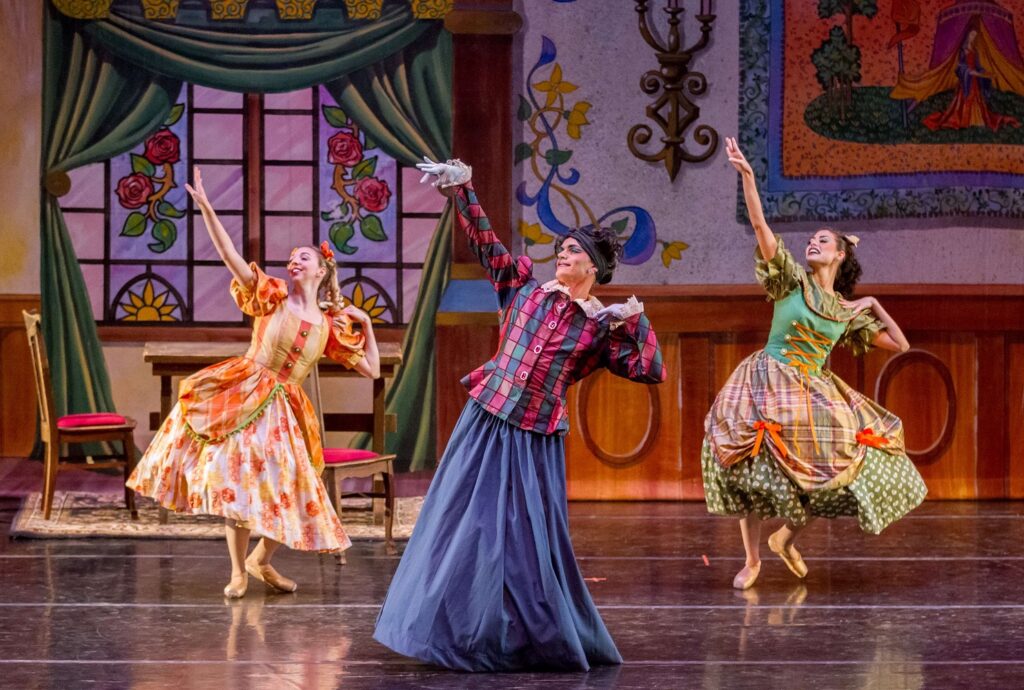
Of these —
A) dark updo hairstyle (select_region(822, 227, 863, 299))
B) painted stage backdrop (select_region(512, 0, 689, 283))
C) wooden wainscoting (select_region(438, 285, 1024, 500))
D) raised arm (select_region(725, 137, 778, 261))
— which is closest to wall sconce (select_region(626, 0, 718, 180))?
painted stage backdrop (select_region(512, 0, 689, 283))

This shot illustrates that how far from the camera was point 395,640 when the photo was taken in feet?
13.2

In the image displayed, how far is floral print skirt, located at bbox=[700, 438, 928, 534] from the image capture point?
5215mm

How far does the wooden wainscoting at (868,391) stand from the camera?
7.17 meters

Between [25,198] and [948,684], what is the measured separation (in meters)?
5.30

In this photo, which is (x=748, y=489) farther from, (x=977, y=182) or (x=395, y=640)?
(x=977, y=182)

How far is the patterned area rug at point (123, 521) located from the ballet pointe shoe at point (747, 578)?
137 cm

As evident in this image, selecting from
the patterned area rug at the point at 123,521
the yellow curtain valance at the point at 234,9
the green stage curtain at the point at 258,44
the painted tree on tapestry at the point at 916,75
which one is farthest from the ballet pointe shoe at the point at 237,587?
the painted tree on tapestry at the point at 916,75

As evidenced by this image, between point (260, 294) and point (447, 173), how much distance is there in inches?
53.7

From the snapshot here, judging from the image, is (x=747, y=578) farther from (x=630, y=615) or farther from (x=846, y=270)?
(x=846, y=270)

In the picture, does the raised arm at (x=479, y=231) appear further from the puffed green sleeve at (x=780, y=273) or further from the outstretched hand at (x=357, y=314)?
the puffed green sleeve at (x=780, y=273)

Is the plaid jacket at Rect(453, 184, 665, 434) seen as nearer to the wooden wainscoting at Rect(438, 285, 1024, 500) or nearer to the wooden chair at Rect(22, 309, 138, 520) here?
the wooden chair at Rect(22, 309, 138, 520)

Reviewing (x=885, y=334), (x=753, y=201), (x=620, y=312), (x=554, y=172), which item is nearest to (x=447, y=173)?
(x=620, y=312)

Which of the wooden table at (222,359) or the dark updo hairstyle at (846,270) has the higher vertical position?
the dark updo hairstyle at (846,270)

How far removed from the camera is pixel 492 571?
3945 millimetres
